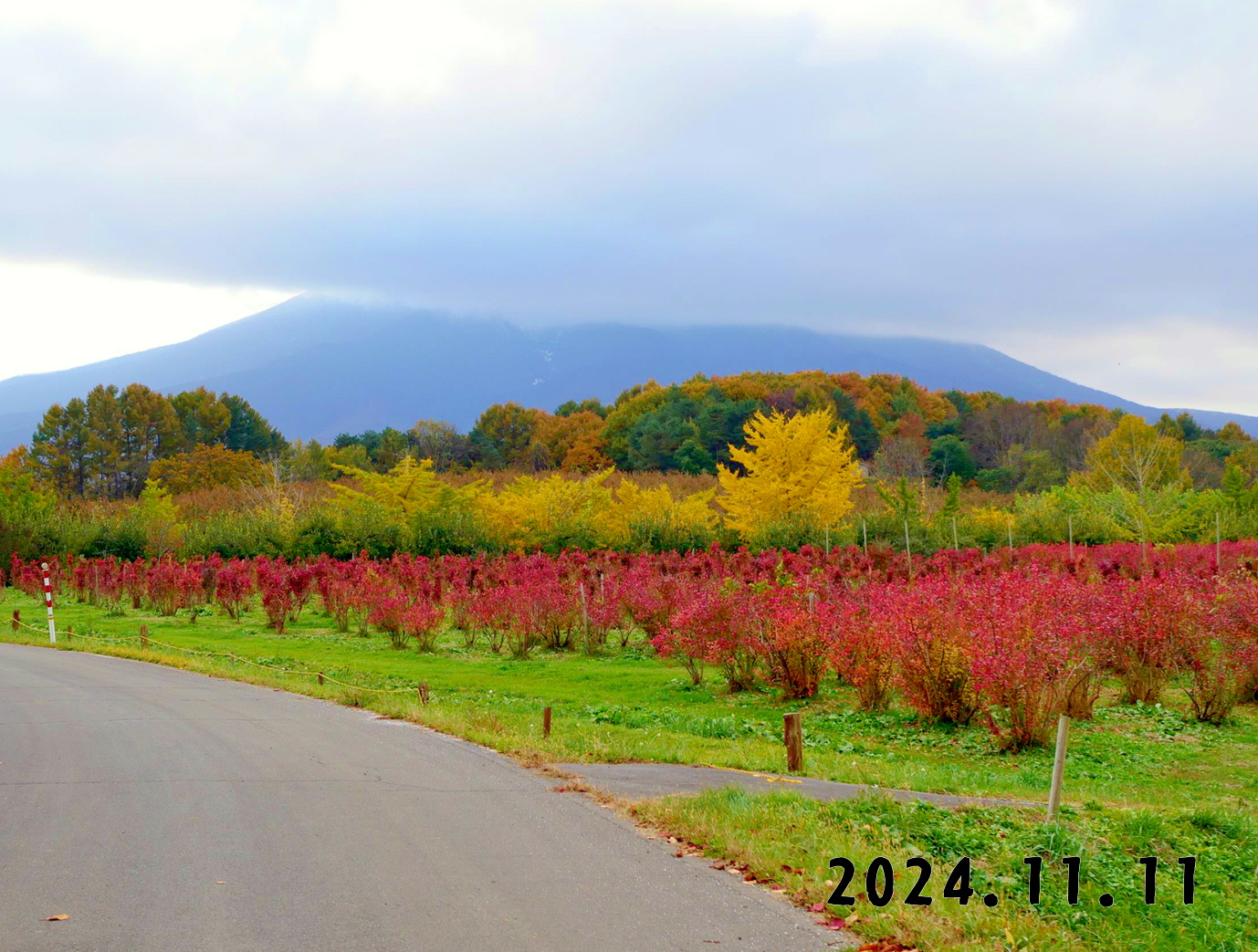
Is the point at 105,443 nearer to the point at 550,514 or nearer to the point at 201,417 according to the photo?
the point at 201,417

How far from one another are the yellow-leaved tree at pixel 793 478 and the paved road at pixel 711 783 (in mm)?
31677

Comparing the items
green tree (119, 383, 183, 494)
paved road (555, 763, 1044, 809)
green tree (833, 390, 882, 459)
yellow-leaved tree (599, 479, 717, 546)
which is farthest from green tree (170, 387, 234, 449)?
paved road (555, 763, 1044, 809)

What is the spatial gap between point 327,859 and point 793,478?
3725 centimetres

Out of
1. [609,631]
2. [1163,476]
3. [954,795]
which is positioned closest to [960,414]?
[1163,476]

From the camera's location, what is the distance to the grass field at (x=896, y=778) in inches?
231

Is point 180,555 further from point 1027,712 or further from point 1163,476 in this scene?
point 1163,476

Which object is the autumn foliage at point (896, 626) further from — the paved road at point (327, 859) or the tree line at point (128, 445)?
the tree line at point (128, 445)

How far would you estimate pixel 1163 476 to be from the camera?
178ft

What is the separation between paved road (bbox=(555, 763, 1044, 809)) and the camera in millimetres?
8234

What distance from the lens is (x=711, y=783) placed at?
9078mm

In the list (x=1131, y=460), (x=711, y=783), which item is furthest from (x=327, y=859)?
(x=1131, y=460)

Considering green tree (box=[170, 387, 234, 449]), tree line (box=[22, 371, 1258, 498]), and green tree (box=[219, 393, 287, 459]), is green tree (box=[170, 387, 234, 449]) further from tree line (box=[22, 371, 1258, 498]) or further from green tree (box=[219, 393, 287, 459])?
green tree (box=[219, 393, 287, 459])

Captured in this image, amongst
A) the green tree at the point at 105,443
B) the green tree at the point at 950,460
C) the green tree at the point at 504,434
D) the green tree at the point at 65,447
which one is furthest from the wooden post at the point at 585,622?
the green tree at the point at 65,447

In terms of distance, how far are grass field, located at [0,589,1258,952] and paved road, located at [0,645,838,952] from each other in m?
0.61
